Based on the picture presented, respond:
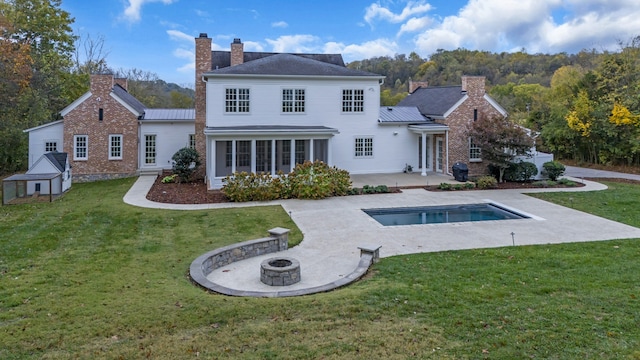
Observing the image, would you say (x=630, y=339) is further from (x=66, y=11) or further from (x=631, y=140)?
(x=66, y=11)

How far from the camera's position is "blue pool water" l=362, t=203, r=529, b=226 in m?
14.0

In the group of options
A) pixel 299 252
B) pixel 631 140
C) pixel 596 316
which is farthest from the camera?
pixel 631 140

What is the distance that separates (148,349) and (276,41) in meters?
39.2

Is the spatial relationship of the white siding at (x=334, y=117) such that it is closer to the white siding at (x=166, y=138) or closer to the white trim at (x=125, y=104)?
the white siding at (x=166, y=138)

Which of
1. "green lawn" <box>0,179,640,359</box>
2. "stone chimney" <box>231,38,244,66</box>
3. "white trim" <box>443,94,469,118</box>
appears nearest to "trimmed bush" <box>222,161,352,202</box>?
"green lawn" <box>0,179,640,359</box>

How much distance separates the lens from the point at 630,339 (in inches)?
213

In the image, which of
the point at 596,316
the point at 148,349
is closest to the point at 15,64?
the point at 148,349

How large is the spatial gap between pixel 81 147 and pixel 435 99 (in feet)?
66.1

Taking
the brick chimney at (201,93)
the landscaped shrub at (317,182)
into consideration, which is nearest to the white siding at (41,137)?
the brick chimney at (201,93)

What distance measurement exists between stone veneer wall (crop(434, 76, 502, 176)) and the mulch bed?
309 centimetres

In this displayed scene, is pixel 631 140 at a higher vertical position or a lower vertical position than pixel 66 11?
lower

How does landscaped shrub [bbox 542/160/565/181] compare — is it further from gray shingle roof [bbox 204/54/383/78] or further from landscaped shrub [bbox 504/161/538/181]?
gray shingle roof [bbox 204/54/383/78]

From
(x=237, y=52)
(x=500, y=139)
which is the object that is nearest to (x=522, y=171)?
(x=500, y=139)

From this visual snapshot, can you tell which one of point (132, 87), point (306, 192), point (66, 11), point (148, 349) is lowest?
point (148, 349)
